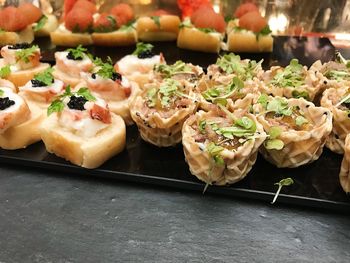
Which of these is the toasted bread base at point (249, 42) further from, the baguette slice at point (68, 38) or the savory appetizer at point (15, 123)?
the savory appetizer at point (15, 123)

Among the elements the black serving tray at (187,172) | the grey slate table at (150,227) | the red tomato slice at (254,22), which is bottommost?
the grey slate table at (150,227)

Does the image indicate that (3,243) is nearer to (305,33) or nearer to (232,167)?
(232,167)

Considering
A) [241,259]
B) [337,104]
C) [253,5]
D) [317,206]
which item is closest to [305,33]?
[253,5]

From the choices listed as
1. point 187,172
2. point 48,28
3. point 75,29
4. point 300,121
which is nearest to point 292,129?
point 300,121

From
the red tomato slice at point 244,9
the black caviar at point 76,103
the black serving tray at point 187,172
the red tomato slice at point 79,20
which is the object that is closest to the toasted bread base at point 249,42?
the red tomato slice at point 244,9

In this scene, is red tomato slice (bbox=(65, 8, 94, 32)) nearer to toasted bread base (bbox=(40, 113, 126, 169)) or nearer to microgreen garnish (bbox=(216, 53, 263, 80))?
microgreen garnish (bbox=(216, 53, 263, 80))

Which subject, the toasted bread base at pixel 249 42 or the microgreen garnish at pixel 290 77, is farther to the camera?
the toasted bread base at pixel 249 42
